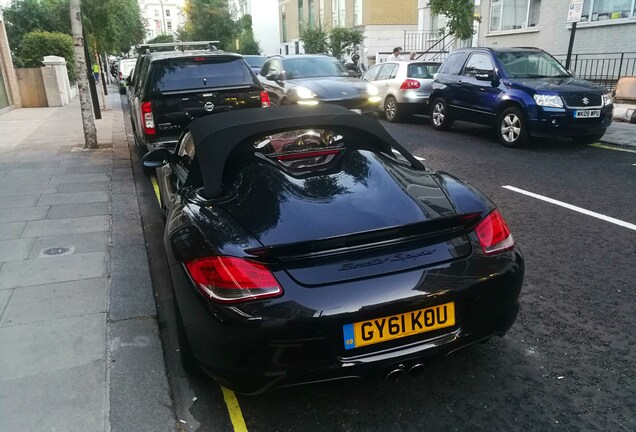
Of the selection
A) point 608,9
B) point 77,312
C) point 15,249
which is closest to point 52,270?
point 15,249

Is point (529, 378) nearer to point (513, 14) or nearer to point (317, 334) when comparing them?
point (317, 334)

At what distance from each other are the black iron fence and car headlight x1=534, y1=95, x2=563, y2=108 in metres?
7.05

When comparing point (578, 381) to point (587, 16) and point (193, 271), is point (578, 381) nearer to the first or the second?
point (193, 271)

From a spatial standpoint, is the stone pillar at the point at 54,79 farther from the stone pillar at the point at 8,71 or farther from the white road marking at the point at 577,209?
the white road marking at the point at 577,209

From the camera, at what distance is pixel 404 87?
13828mm

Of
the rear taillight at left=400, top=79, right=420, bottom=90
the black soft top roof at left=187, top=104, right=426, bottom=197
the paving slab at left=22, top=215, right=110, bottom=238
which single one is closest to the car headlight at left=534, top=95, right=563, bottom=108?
the rear taillight at left=400, top=79, right=420, bottom=90

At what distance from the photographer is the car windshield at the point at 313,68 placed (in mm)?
13461

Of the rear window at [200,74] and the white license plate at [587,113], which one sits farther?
the white license plate at [587,113]

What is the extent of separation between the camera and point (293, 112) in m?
3.54

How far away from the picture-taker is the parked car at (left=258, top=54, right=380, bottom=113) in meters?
12.2

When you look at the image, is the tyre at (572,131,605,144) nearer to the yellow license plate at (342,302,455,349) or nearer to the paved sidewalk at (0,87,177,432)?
the paved sidewalk at (0,87,177,432)

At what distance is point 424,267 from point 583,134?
8347mm

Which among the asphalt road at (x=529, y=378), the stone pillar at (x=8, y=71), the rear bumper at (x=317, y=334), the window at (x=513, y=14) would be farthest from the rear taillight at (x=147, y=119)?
the window at (x=513, y=14)

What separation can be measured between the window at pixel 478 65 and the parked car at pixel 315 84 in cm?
230
